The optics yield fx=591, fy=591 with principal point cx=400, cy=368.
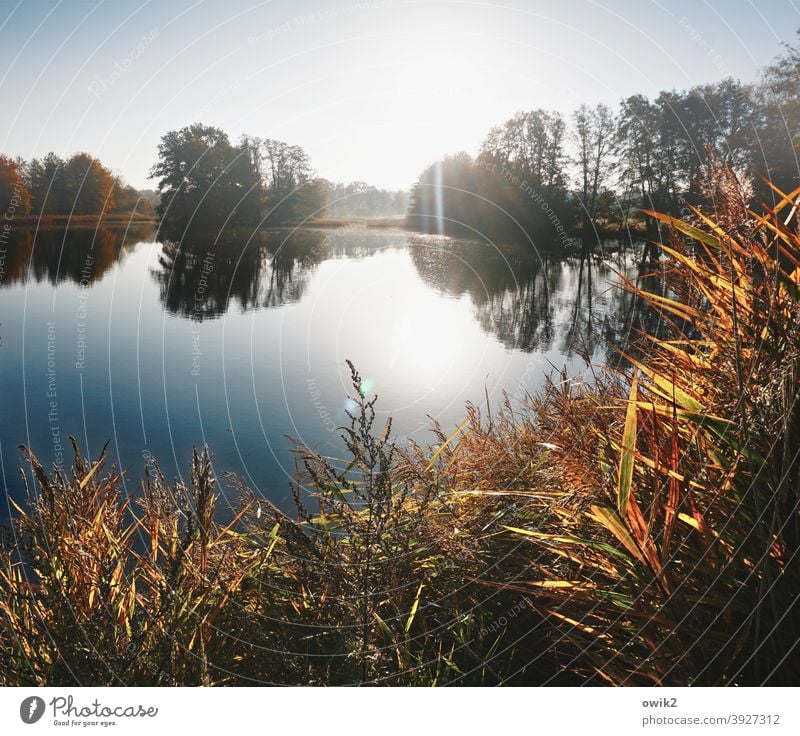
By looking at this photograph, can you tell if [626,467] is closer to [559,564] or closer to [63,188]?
[559,564]

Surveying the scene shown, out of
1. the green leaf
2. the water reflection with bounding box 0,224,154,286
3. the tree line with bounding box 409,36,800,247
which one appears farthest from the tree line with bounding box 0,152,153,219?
the green leaf

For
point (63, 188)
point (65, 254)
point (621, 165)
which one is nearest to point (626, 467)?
point (621, 165)

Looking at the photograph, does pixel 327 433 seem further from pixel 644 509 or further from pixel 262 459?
pixel 644 509

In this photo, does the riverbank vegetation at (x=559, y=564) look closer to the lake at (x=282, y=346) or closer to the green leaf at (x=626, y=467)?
the green leaf at (x=626, y=467)

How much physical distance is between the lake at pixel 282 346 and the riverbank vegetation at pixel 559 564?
3056 mm

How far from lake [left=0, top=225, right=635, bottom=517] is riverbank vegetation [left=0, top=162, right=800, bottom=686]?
3.06m

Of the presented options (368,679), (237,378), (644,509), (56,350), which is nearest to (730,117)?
(644,509)

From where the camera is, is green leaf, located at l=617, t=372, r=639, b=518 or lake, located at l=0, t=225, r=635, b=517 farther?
lake, located at l=0, t=225, r=635, b=517

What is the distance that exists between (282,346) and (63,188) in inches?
298

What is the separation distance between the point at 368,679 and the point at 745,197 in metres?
2.13

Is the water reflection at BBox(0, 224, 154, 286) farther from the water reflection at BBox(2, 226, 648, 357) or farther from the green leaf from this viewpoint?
the green leaf

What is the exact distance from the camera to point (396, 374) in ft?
22.7

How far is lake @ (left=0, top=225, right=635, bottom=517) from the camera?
6641 millimetres

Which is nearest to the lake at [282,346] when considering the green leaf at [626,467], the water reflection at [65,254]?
the water reflection at [65,254]
